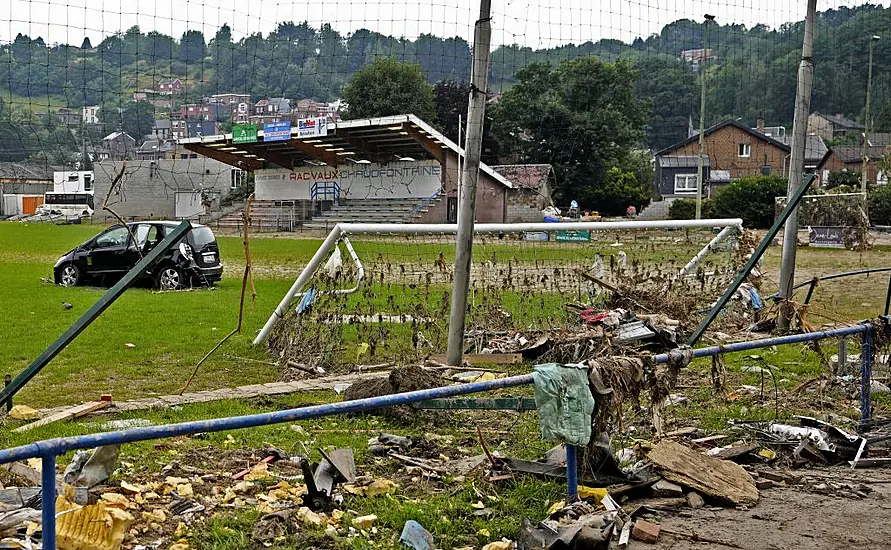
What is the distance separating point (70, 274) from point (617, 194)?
4562cm

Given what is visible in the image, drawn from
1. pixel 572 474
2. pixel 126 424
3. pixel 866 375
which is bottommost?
pixel 126 424

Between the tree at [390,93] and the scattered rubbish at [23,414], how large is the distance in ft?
154

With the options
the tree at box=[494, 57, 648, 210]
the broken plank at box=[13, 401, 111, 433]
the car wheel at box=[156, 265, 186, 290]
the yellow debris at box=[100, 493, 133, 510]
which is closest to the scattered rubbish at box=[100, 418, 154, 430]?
the broken plank at box=[13, 401, 111, 433]

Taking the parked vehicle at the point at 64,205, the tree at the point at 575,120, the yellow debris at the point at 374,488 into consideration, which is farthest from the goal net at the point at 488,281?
the parked vehicle at the point at 64,205

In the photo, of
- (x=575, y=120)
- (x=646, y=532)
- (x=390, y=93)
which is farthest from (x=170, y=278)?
(x=390, y=93)

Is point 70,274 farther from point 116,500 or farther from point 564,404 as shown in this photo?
point 564,404

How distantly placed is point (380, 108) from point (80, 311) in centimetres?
4427

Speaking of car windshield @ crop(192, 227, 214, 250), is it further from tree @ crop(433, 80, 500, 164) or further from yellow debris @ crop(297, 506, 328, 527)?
tree @ crop(433, 80, 500, 164)

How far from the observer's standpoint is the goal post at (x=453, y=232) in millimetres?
10812

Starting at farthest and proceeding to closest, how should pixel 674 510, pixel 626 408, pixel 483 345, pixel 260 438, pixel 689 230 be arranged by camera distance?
pixel 689 230, pixel 483 345, pixel 626 408, pixel 260 438, pixel 674 510

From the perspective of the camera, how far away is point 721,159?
76.5 m

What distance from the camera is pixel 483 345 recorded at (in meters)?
10.9

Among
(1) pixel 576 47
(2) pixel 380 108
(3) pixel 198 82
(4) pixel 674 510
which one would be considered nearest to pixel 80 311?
(3) pixel 198 82

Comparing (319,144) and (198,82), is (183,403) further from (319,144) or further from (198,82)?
(319,144)
